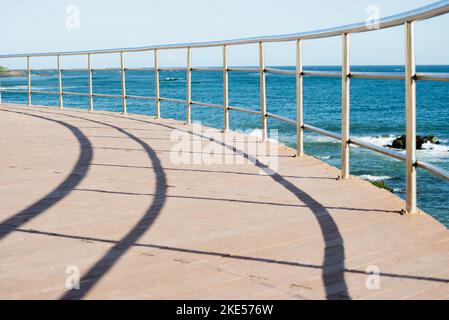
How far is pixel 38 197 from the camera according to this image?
377 centimetres

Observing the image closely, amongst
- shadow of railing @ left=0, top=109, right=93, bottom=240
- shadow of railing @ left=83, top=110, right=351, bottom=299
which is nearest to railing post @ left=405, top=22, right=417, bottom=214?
shadow of railing @ left=83, top=110, right=351, bottom=299

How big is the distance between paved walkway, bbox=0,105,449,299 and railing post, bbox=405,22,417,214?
6.0 inches

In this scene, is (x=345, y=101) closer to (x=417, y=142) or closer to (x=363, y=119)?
(x=417, y=142)

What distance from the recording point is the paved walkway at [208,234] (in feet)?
7.54

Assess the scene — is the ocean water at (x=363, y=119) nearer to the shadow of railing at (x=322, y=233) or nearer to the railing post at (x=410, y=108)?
the shadow of railing at (x=322, y=233)

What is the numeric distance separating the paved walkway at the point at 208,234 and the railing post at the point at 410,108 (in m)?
0.15

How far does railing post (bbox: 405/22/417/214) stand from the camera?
3156mm

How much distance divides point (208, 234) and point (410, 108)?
1.15 metres

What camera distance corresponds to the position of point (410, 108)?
325cm

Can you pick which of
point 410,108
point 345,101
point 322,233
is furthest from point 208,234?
point 345,101

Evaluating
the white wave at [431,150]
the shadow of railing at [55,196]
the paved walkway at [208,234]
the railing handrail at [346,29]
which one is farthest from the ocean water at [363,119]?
the paved walkway at [208,234]

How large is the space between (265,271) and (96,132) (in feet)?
16.5

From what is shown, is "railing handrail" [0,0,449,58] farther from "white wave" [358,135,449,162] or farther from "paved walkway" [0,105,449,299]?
"white wave" [358,135,449,162]
